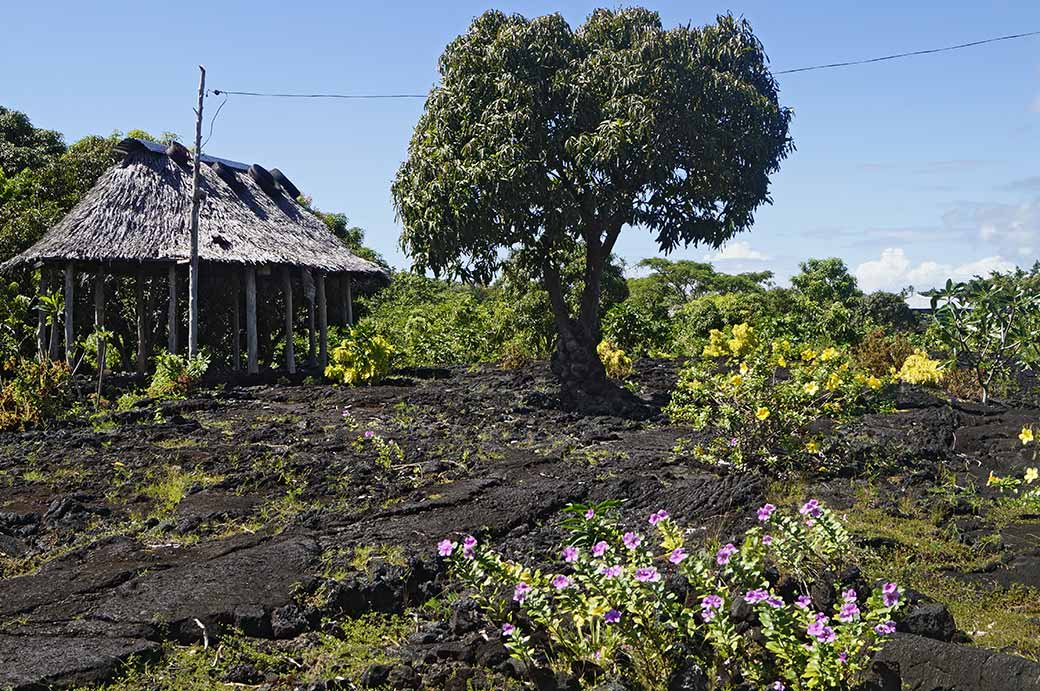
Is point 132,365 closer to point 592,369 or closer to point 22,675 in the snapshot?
point 592,369

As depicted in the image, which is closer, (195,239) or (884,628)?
(884,628)

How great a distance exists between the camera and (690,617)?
4.25 meters

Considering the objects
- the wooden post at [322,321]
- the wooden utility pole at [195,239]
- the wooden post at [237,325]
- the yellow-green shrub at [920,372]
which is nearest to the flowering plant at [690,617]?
the yellow-green shrub at [920,372]

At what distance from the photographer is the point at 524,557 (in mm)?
6199

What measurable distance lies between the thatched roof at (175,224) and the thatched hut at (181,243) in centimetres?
2

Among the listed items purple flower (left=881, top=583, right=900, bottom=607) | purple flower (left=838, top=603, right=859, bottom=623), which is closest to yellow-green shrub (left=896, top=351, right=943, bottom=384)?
purple flower (left=881, top=583, right=900, bottom=607)

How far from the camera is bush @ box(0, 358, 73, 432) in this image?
12.0 metres

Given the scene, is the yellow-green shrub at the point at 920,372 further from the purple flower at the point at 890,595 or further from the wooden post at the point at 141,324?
the wooden post at the point at 141,324

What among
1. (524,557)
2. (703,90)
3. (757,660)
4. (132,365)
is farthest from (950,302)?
(132,365)

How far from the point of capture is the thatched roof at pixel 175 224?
56.8ft

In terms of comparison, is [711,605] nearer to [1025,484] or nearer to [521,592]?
[521,592]

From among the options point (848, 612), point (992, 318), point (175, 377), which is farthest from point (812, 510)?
point (175, 377)

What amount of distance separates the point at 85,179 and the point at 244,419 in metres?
13.7

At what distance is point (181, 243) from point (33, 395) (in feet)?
19.1
